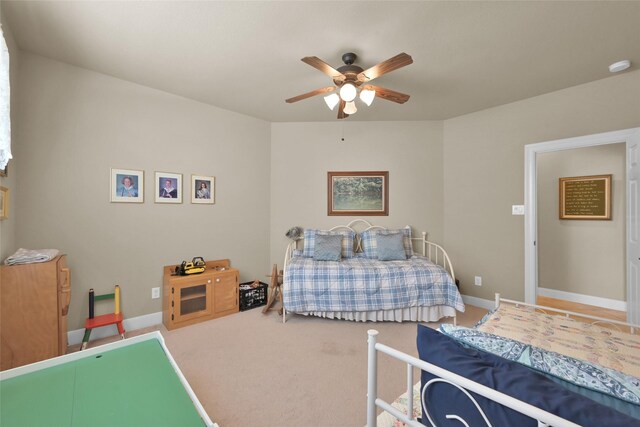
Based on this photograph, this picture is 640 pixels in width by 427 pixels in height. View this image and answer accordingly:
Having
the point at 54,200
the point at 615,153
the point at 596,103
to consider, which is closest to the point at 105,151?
the point at 54,200

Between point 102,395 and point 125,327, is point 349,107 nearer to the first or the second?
point 102,395

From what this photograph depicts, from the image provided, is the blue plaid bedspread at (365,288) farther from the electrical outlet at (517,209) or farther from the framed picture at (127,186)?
the framed picture at (127,186)

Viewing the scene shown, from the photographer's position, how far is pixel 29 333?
5.94ft

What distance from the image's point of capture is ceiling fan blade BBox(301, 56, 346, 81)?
1.83 meters

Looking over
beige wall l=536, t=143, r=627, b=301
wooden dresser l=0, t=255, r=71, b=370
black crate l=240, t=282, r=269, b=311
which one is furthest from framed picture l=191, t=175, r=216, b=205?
beige wall l=536, t=143, r=627, b=301

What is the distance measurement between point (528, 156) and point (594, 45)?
1231mm

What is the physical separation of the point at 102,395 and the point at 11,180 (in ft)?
6.75

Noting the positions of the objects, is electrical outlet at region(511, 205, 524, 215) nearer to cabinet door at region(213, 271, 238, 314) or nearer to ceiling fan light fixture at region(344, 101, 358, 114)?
ceiling fan light fixture at region(344, 101, 358, 114)

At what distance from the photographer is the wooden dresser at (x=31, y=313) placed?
173cm

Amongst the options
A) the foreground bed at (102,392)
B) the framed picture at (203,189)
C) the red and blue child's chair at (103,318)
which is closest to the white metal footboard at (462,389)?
the foreground bed at (102,392)

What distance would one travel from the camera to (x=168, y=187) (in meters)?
3.01

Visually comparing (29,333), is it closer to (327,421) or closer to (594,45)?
(327,421)

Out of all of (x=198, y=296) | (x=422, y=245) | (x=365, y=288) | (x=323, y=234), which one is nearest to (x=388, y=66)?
(x=365, y=288)

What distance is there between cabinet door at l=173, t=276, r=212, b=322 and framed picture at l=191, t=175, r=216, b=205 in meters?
0.98
